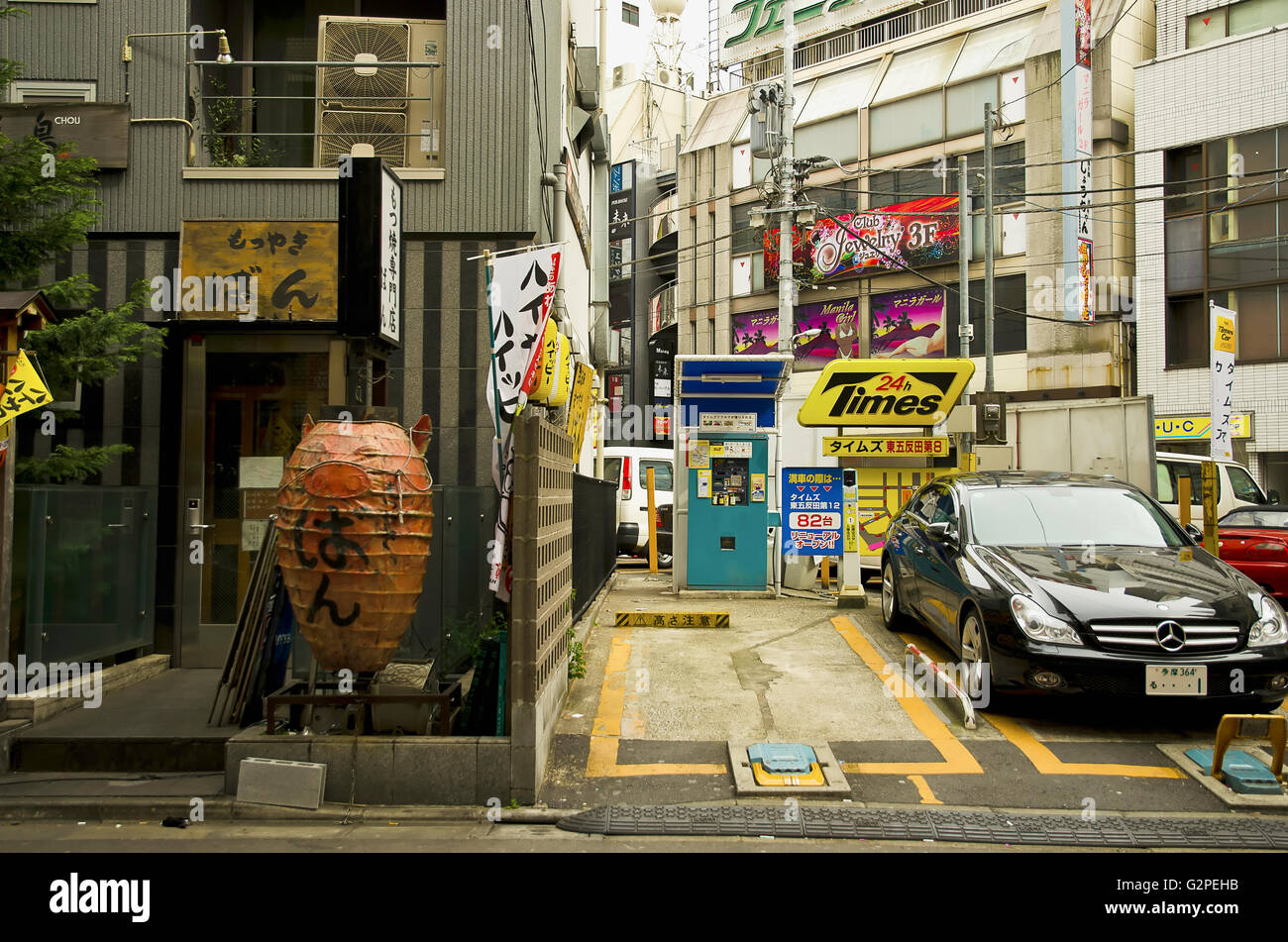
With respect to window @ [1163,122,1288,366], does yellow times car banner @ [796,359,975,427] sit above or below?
below

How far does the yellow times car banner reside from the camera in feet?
40.6

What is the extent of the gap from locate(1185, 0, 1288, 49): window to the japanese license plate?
23510mm

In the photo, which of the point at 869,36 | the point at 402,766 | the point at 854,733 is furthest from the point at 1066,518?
the point at 869,36

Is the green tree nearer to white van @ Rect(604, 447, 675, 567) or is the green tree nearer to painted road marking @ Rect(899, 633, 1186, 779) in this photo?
painted road marking @ Rect(899, 633, 1186, 779)

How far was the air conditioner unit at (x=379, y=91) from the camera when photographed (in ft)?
29.9

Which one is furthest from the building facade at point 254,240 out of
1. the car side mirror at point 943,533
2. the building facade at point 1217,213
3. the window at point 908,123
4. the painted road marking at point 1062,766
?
the window at point 908,123

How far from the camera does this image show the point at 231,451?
8.74 m

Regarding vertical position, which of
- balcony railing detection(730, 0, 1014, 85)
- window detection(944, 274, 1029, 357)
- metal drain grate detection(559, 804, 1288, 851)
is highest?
balcony railing detection(730, 0, 1014, 85)

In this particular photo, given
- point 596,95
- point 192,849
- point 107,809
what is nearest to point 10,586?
point 107,809

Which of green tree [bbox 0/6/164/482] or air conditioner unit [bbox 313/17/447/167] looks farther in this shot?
air conditioner unit [bbox 313/17/447/167]

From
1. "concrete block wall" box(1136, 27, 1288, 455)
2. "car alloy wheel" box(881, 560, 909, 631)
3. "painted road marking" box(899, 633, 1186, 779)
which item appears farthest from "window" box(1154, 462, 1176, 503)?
"painted road marking" box(899, 633, 1186, 779)

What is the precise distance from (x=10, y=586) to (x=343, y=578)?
289 cm

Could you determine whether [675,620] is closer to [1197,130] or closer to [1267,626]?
[1267,626]

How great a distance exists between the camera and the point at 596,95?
14961mm
